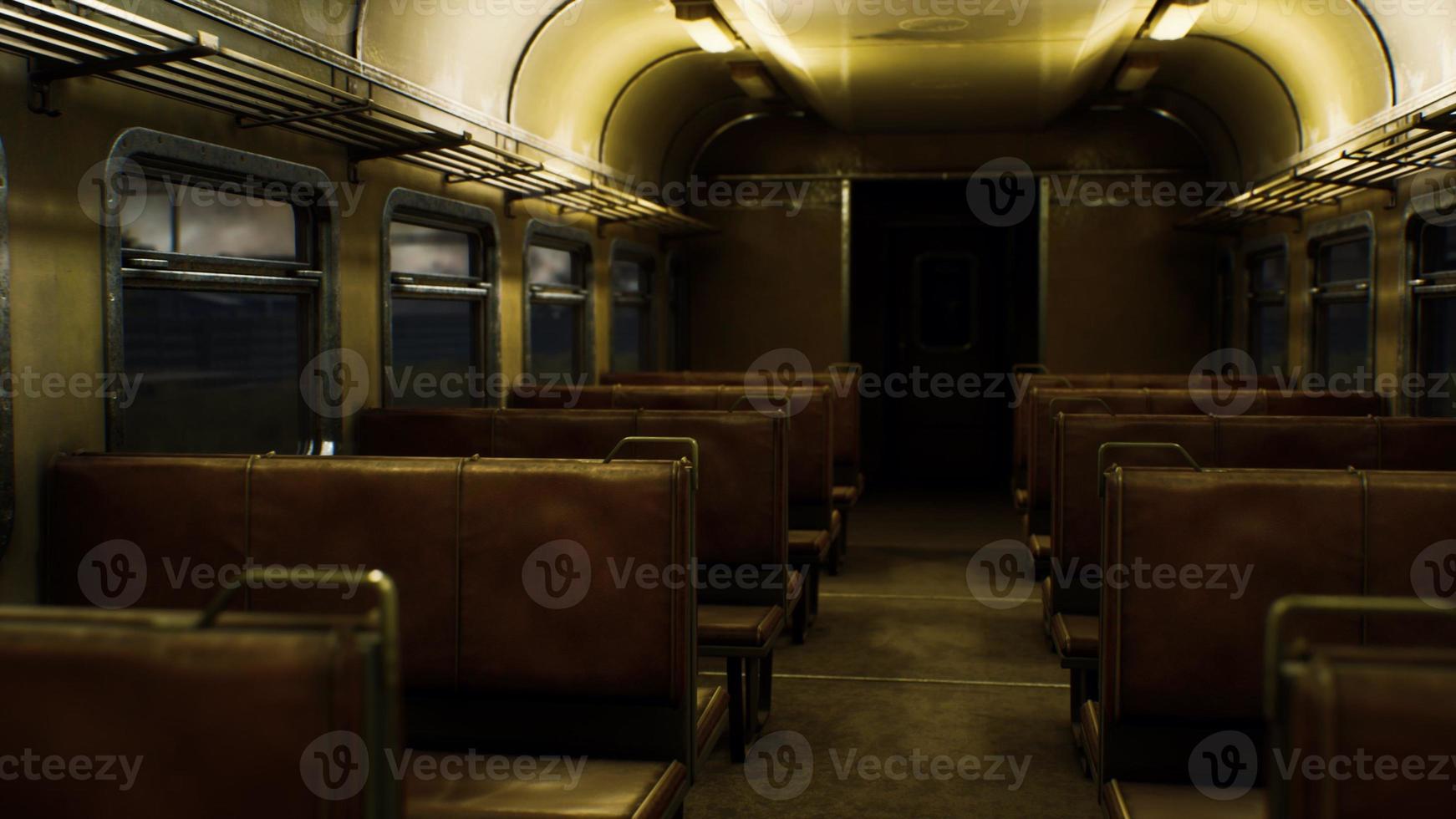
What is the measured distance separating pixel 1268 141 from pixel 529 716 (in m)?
7.67

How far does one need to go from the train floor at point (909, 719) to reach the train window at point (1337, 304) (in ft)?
8.85

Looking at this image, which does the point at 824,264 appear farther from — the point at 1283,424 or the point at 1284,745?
the point at 1284,745

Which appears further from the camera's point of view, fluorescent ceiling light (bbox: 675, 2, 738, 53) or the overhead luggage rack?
fluorescent ceiling light (bbox: 675, 2, 738, 53)

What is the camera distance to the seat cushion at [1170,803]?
2.25m

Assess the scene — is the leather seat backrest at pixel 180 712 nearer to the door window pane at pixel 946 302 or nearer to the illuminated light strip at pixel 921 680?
the illuminated light strip at pixel 921 680

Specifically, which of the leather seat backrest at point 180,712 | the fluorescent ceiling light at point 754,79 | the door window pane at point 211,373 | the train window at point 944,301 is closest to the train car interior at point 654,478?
the leather seat backrest at point 180,712

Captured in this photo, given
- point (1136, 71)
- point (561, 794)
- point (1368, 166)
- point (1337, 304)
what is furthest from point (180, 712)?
point (1136, 71)

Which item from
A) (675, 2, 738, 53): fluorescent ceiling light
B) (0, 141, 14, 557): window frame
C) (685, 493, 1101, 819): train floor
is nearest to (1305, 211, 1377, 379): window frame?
(685, 493, 1101, 819): train floor

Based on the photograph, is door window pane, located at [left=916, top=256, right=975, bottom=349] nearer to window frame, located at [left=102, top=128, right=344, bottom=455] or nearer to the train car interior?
the train car interior

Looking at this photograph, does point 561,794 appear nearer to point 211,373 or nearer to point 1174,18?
point 1174,18

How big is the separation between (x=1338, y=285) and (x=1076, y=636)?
4.46 meters

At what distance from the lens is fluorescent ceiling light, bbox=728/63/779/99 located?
8051 millimetres

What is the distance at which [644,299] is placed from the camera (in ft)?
31.3

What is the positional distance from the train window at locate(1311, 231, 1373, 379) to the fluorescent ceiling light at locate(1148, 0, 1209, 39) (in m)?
1.63
